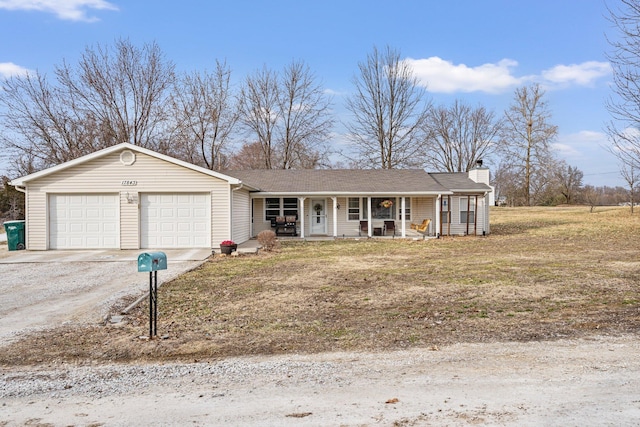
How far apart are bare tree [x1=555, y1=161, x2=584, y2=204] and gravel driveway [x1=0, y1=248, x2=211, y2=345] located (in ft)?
131

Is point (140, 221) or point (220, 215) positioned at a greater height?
point (220, 215)

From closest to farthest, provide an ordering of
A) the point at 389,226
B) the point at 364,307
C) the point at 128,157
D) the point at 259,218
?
the point at 364,307 → the point at 128,157 → the point at 389,226 → the point at 259,218

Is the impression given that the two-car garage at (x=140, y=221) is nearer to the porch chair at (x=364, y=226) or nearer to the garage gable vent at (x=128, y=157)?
the garage gable vent at (x=128, y=157)

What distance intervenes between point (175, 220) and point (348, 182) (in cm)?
830

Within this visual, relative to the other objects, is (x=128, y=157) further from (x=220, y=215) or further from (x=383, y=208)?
(x=383, y=208)

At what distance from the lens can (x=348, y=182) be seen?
2023 cm

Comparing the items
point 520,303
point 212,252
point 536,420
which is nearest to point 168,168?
point 212,252

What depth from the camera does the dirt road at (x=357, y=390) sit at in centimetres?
289

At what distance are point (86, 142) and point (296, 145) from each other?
48.2 ft

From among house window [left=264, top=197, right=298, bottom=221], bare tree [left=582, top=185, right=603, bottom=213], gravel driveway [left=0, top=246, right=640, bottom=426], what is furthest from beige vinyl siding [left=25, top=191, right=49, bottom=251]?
bare tree [left=582, top=185, right=603, bottom=213]

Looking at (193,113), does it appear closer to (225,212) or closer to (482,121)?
(225,212)

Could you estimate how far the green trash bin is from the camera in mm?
15040

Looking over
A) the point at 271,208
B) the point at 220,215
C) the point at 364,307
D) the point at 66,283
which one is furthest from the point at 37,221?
the point at 364,307

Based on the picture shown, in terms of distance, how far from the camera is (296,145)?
34.2 m
